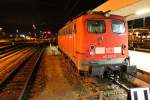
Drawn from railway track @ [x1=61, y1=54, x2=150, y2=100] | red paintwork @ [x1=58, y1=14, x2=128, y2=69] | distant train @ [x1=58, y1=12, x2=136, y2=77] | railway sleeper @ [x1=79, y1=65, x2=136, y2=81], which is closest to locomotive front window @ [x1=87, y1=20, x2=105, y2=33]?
distant train @ [x1=58, y1=12, x2=136, y2=77]

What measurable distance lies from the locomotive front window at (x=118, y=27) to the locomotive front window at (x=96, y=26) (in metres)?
0.53

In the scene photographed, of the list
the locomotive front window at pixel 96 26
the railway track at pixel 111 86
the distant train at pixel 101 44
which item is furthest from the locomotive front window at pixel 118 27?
the railway track at pixel 111 86

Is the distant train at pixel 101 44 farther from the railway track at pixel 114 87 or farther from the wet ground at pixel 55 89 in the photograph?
the wet ground at pixel 55 89

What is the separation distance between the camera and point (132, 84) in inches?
414

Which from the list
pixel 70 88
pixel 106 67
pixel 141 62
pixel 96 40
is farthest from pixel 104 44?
pixel 141 62

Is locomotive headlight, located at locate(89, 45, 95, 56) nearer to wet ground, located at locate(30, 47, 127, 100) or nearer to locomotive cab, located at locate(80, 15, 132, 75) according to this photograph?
locomotive cab, located at locate(80, 15, 132, 75)

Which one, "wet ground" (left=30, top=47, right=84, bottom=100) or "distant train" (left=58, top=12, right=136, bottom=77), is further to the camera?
"distant train" (left=58, top=12, right=136, bottom=77)

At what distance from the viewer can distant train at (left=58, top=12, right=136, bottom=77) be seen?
1043 centimetres

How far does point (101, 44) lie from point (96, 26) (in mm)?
840

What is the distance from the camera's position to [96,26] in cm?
1084

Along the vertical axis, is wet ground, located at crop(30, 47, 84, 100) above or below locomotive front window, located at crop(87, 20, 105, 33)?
below

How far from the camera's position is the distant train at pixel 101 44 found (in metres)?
10.4

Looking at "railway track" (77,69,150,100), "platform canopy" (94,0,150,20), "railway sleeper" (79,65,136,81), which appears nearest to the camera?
"railway track" (77,69,150,100)

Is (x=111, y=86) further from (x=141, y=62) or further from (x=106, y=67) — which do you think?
(x=141, y=62)
